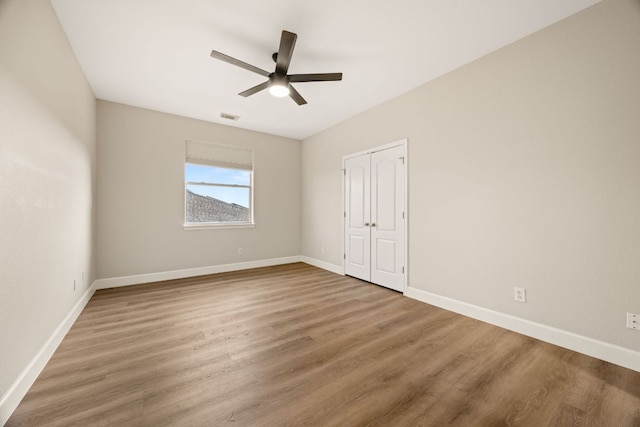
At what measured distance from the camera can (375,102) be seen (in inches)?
152

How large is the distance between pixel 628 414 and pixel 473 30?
305 cm

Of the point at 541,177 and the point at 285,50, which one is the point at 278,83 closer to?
the point at 285,50

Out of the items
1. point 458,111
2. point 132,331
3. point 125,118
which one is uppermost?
point 125,118

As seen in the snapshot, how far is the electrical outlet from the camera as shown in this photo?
6.05 feet

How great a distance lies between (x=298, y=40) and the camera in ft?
8.14

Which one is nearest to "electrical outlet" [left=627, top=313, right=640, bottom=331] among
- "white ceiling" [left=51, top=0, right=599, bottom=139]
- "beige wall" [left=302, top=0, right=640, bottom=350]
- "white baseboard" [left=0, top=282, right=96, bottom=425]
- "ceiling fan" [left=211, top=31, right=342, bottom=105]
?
"beige wall" [left=302, top=0, right=640, bottom=350]

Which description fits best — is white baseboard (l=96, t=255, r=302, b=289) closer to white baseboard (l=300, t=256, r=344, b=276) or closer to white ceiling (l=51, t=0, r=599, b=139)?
white baseboard (l=300, t=256, r=344, b=276)

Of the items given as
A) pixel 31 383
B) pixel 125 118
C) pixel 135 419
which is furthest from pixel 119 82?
pixel 135 419

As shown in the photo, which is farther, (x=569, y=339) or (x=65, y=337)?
(x=65, y=337)

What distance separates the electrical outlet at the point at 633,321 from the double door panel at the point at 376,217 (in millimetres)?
2033

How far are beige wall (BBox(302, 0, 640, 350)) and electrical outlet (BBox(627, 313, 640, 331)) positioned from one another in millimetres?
38

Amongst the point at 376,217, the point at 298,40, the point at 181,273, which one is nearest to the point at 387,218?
the point at 376,217

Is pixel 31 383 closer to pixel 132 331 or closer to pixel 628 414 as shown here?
pixel 132 331

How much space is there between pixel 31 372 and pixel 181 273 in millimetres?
2785
